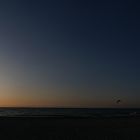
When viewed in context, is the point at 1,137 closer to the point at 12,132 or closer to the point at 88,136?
the point at 12,132

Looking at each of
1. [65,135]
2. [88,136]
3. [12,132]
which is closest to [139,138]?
[88,136]

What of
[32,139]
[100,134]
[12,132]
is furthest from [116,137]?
[12,132]

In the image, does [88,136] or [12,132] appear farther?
[12,132]

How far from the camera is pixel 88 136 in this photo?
68.4ft

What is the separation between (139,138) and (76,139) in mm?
3628

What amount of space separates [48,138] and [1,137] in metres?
2.59

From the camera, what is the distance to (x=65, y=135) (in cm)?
2067

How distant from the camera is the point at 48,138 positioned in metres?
20.1

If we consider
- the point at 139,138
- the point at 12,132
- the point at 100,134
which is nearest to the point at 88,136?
the point at 100,134

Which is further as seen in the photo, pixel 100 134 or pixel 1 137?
pixel 100 134

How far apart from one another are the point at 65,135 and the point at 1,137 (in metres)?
3.63

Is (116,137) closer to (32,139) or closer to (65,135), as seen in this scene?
(65,135)

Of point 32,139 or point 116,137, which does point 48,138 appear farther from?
point 116,137

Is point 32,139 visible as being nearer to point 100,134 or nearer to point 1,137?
point 1,137
